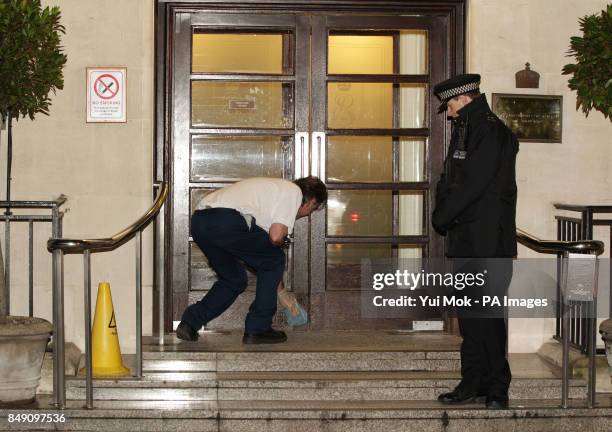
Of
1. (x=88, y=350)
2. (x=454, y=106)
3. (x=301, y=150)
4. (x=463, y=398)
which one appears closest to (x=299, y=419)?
(x=463, y=398)

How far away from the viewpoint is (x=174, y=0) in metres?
8.05

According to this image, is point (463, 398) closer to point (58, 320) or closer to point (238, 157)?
Answer: point (58, 320)

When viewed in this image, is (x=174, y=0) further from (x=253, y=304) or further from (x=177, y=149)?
(x=253, y=304)

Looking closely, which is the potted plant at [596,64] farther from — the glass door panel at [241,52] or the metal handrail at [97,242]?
the metal handrail at [97,242]

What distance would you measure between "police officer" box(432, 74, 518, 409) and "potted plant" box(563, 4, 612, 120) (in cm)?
98

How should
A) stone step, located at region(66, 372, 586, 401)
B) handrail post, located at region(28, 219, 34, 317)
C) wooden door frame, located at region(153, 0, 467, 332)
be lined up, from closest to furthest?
stone step, located at region(66, 372, 586, 401)
handrail post, located at region(28, 219, 34, 317)
wooden door frame, located at region(153, 0, 467, 332)

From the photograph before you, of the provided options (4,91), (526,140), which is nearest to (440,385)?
(526,140)

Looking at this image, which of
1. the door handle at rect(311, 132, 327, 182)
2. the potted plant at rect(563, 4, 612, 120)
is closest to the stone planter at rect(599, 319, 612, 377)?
the potted plant at rect(563, 4, 612, 120)

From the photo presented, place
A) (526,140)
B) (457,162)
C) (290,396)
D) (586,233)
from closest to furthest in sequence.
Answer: (457,162) < (290,396) < (586,233) < (526,140)

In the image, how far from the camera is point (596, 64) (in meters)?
7.01

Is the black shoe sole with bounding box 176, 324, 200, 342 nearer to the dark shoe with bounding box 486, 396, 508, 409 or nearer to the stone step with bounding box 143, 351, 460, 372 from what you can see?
the stone step with bounding box 143, 351, 460, 372

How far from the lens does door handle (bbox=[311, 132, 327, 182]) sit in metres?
8.20

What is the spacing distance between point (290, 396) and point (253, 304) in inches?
37.9

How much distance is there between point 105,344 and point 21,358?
1.97 ft
